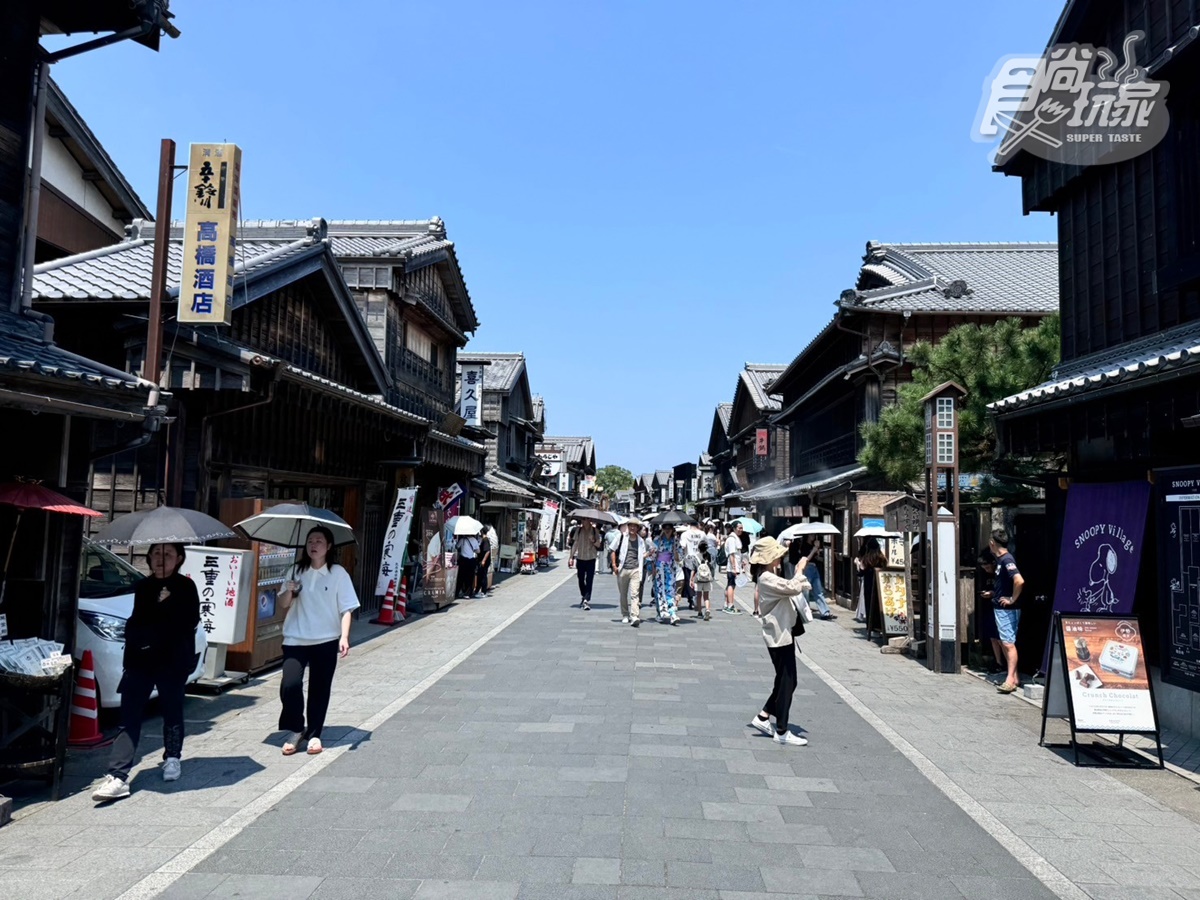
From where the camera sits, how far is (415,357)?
21.7 m

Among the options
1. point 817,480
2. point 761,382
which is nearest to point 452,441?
point 817,480

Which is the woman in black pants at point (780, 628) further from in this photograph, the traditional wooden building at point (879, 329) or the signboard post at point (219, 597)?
the traditional wooden building at point (879, 329)

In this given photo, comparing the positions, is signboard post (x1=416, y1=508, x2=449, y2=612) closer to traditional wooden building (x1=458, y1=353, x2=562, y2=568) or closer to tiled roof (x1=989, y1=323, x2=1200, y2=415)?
A: traditional wooden building (x1=458, y1=353, x2=562, y2=568)

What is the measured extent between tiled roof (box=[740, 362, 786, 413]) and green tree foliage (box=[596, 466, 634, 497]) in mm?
56565

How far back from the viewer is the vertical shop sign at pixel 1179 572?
7219 millimetres

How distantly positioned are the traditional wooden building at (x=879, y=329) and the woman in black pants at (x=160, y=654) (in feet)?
45.6

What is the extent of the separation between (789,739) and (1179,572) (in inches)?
149

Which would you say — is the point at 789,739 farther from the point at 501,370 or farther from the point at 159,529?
the point at 501,370

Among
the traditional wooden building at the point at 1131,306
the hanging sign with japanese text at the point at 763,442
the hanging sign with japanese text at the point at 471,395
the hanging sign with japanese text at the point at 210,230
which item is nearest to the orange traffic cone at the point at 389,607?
the hanging sign with japanese text at the point at 210,230

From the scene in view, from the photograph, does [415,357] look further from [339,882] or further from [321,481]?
[339,882]

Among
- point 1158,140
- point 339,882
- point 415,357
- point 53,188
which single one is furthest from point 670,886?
point 415,357

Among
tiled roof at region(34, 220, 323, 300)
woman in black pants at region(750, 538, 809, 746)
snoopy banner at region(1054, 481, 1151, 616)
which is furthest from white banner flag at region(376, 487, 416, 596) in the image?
snoopy banner at region(1054, 481, 1151, 616)

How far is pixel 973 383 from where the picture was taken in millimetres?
12703

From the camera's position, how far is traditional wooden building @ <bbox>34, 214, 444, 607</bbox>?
31.2ft
